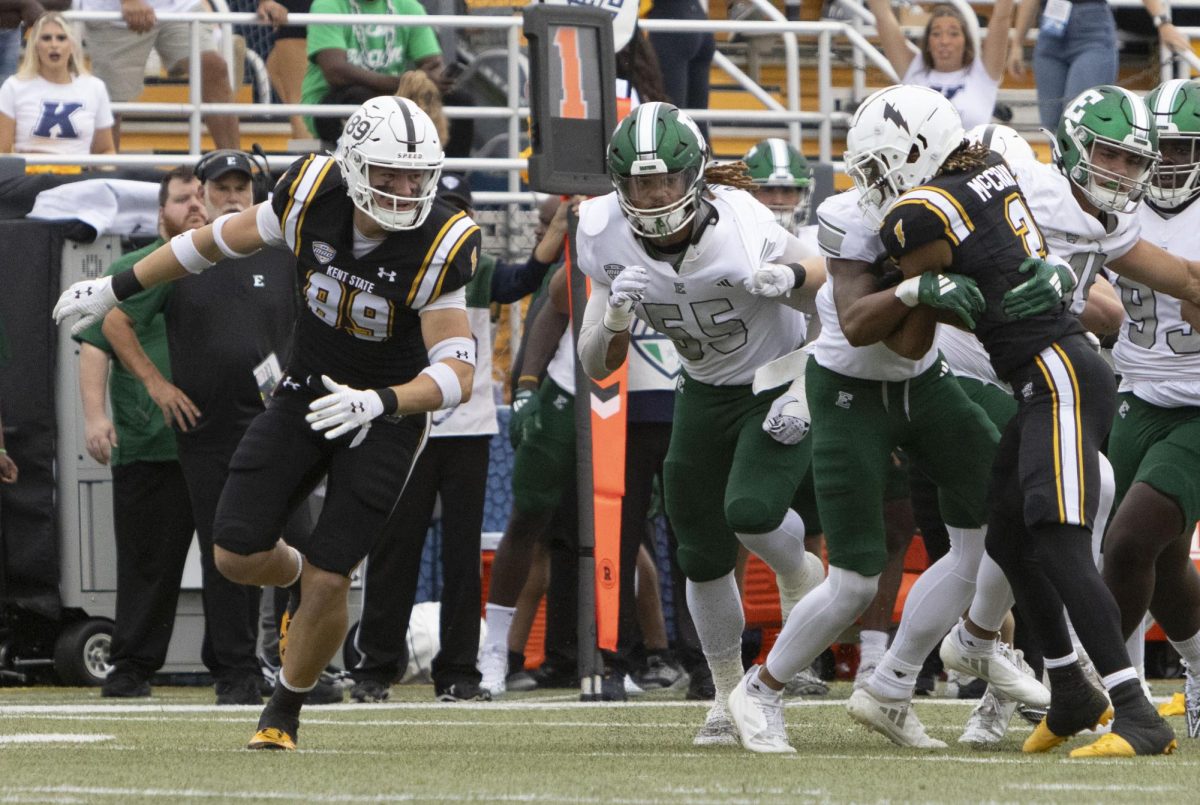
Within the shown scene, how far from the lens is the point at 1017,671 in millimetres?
5559

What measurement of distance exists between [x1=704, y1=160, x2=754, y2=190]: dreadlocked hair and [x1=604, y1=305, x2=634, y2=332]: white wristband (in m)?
0.54

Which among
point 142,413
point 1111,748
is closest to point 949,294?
point 1111,748

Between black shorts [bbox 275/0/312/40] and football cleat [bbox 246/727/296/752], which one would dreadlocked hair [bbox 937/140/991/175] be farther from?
black shorts [bbox 275/0/312/40]

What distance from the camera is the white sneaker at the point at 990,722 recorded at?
5.51 meters

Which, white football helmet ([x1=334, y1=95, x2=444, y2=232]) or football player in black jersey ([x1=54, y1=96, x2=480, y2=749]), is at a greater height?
white football helmet ([x1=334, y1=95, x2=444, y2=232])

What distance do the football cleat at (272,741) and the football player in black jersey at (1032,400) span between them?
1825 millimetres

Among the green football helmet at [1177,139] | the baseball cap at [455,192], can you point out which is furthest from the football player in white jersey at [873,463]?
the baseball cap at [455,192]

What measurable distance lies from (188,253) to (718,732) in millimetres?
1985

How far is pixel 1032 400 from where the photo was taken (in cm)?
497

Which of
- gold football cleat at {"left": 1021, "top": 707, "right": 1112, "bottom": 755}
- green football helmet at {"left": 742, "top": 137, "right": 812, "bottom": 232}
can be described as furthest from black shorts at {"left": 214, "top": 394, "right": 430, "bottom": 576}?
green football helmet at {"left": 742, "top": 137, "right": 812, "bottom": 232}

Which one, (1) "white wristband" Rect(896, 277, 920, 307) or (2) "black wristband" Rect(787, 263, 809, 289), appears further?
(2) "black wristband" Rect(787, 263, 809, 289)

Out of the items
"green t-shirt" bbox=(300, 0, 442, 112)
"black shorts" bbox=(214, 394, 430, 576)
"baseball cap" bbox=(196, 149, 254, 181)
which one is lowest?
"black shorts" bbox=(214, 394, 430, 576)

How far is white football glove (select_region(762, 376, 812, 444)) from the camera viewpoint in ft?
18.6

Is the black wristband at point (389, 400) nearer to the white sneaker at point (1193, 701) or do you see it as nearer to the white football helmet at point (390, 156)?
the white football helmet at point (390, 156)
